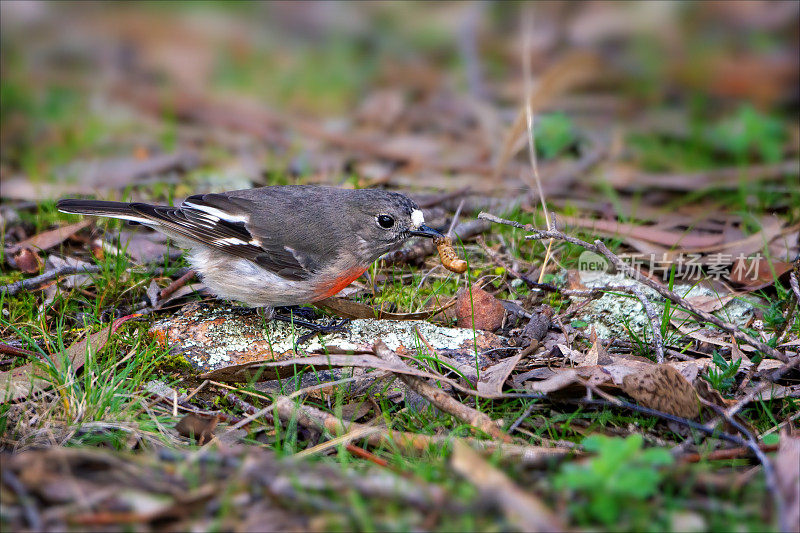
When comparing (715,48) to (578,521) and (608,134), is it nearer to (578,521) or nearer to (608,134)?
(608,134)

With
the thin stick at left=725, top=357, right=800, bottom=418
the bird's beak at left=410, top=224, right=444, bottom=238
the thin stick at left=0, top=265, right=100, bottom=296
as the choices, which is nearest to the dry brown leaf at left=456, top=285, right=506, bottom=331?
the bird's beak at left=410, top=224, right=444, bottom=238

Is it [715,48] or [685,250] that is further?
[715,48]

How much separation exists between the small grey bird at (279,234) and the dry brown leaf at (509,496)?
7.91 feet

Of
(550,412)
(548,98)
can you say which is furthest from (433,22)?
(550,412)

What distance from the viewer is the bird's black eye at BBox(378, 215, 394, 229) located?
16.3 ft

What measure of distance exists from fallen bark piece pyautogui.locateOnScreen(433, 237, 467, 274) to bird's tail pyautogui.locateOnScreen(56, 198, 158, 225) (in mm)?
1783

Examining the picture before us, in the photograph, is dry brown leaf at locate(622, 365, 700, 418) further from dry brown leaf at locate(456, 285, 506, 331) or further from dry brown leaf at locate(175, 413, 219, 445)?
dry brown leaf at locate(175, 413, 219, 445)

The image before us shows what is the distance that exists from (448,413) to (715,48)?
26.5ft

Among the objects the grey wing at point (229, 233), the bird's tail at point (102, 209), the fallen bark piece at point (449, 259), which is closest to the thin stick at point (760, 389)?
the fallen bark piece at point (449, 259)

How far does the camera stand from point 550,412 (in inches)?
150

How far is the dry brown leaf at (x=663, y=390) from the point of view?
3521 mm

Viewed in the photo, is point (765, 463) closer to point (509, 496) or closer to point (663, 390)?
point (663, 390)

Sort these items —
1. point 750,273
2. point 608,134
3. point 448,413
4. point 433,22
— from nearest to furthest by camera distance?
point 448,413 < point 750,273 < point 608,134 < point 433,22

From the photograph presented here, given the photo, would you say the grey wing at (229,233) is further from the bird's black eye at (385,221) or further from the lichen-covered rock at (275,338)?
the bird's black eye at (385,221)
